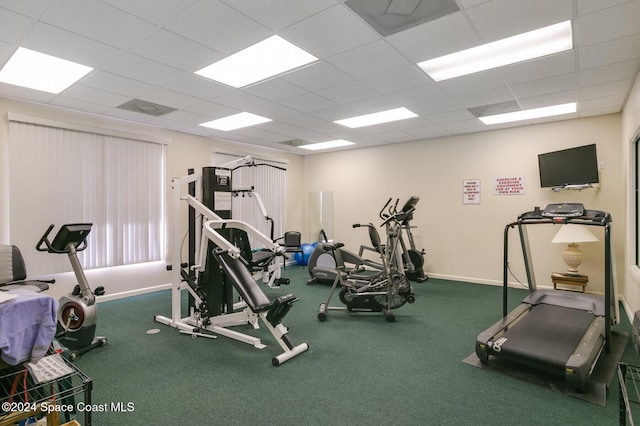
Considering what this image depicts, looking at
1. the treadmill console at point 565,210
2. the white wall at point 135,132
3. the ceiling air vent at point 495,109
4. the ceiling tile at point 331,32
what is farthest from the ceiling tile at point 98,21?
the ceiling air vent at point 495,109

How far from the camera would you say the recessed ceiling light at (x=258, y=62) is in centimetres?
290

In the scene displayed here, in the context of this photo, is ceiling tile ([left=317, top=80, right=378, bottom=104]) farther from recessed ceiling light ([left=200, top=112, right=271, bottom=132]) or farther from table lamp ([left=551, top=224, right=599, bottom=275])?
table lamp ([left=551, top=224, right=599, bottom=275])

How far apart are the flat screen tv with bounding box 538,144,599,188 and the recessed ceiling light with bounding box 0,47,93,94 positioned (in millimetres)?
6119

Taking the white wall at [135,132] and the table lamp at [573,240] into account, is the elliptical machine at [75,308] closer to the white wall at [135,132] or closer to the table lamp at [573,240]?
the white wall at [135,132]

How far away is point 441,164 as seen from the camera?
6500 millimetres

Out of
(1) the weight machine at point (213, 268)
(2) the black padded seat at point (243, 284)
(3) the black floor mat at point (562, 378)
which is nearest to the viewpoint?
(3) the black floor mat at point (562, 378)

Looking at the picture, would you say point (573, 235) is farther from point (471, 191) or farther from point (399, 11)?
point (399, 11)

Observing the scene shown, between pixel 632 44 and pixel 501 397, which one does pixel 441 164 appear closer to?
pixel 632 44

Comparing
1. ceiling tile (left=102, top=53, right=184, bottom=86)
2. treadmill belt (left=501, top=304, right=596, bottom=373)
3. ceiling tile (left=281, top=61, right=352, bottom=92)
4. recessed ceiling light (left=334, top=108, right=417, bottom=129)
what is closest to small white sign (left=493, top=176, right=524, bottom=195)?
recessed ceiling light (left=334, top=108, right=417, bottom=129)

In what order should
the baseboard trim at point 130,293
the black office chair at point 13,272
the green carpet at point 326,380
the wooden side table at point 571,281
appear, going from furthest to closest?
the baseboard trim at point 130,293 < the wooden side table at point 571,281 < the black office chair at point 13,272 < the green carpet at point 326,380

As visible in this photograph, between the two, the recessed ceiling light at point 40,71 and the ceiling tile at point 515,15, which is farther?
the recessed ceiling light at point 40,71

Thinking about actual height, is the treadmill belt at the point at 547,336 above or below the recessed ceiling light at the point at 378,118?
below

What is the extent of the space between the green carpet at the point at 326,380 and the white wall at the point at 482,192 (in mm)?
2167

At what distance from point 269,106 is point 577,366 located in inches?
162
